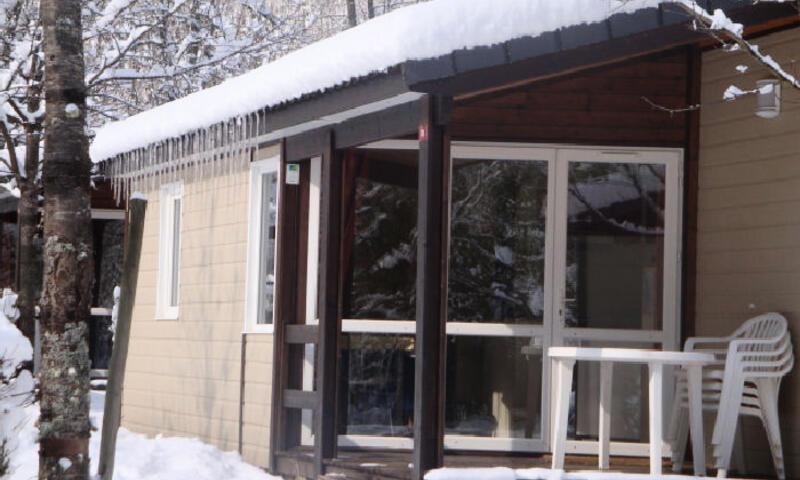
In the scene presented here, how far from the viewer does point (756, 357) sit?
21.5 feet

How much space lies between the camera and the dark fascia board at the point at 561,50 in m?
5.58

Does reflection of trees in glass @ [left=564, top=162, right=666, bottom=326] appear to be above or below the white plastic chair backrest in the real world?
above

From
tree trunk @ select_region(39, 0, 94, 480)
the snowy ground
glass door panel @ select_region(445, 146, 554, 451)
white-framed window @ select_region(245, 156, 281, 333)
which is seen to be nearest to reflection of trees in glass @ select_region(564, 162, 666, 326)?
glass door panel @ select_region(445, 146, 554, 451)

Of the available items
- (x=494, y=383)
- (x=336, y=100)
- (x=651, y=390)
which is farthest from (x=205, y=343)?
(x=651, y=390)

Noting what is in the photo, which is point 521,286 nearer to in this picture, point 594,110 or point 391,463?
point 594,110

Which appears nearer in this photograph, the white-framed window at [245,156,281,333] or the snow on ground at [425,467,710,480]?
the snow on ground at [425,467,710,480]

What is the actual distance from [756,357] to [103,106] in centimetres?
1166

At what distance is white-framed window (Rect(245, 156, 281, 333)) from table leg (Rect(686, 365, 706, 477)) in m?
3.27

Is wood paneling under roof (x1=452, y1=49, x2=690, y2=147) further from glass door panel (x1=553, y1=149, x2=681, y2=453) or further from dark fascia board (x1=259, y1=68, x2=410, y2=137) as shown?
dark fascia board (x1=259, y1=68, x2=410, y2=137)

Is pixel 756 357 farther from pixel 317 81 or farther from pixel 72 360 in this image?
pixel 72 360

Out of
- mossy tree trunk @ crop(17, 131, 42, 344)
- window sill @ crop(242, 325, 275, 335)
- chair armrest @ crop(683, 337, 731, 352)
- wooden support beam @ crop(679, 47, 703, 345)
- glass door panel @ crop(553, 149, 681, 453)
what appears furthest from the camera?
mossy tree trunk @ crop(17, 131, 42, 344)

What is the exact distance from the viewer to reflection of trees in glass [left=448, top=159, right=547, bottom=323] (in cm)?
775

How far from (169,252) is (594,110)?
4.11m

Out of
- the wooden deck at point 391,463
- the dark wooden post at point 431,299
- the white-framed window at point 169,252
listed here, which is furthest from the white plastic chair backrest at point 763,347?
the white-framed window at point 169,252
